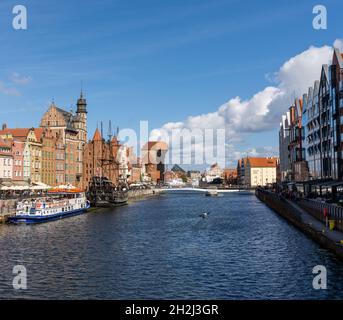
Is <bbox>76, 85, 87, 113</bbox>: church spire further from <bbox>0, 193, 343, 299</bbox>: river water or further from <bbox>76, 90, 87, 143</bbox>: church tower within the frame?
<bbox>0, 193, 343, 299</bbox>: river water

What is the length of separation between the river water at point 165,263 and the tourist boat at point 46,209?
6.33 m

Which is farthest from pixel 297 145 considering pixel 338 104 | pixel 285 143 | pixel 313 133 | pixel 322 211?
pixel 322 211

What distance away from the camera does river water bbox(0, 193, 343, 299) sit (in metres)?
27.0

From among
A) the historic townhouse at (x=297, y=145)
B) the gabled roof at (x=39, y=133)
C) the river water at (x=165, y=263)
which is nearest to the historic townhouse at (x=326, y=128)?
the historic townhouse at (x=297, y=145)

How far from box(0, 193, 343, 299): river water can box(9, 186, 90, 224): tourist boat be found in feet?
20.8

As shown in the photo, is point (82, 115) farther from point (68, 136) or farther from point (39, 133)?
point (39, 133)

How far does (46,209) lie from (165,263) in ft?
125

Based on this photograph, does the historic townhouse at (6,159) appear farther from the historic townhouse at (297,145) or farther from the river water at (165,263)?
the historic townhouse at (297,145)

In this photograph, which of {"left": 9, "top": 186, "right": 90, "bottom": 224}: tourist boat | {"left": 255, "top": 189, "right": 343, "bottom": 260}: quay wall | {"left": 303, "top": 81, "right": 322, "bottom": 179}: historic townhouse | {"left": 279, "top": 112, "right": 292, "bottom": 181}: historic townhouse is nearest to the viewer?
{"left": 255, "top": 189, "right": 343, "bottom": 260}: quay wall

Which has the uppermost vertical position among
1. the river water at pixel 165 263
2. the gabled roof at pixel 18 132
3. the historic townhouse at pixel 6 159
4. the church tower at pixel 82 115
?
the church tower at pixel 82 115

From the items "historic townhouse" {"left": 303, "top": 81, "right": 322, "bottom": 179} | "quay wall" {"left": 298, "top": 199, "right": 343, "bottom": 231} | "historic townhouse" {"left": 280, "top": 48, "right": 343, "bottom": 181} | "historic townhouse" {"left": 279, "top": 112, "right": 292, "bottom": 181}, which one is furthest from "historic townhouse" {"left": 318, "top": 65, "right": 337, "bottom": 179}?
"historic townhouse" {"left": 279, "top": 112, "right": 292, "bottom": 181}

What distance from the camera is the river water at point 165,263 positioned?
27016mm

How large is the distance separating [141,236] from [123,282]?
2330 centimetres
